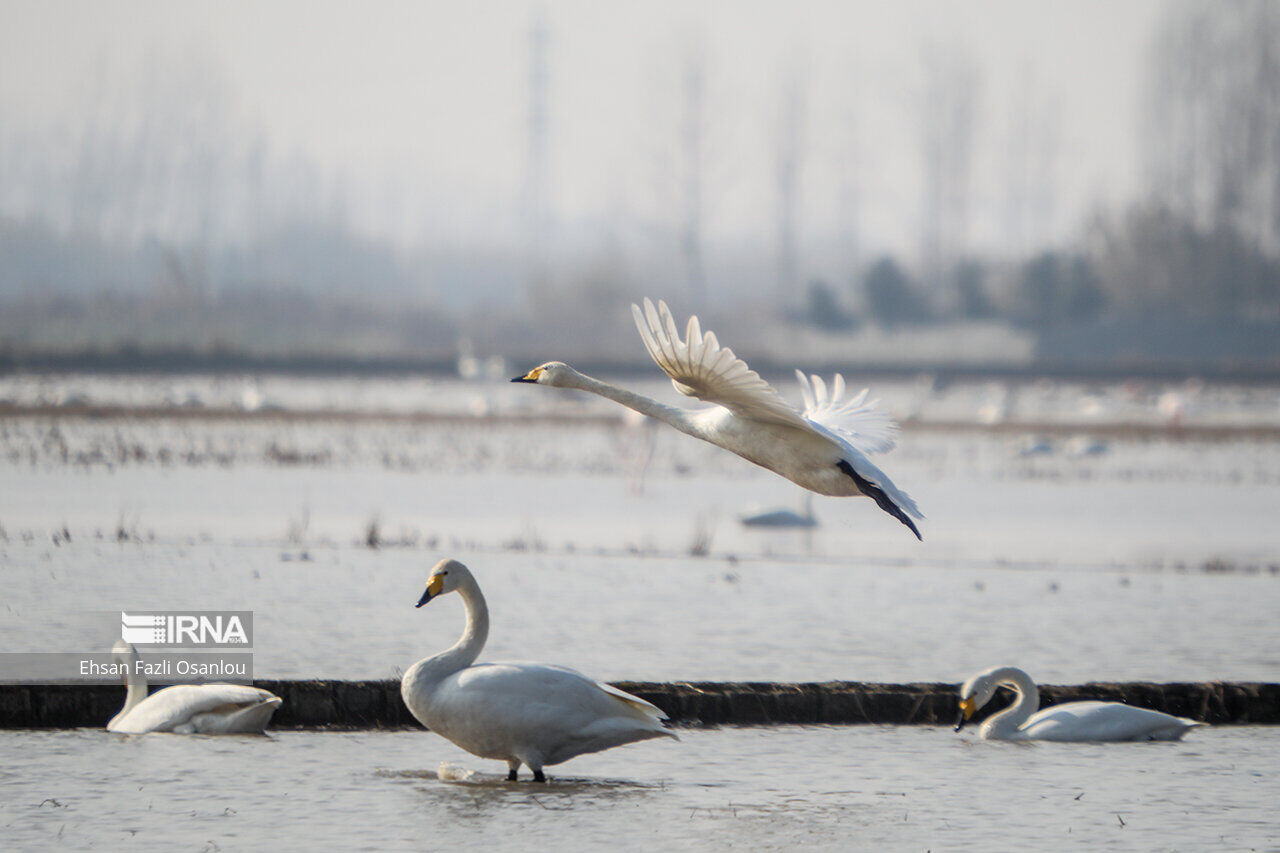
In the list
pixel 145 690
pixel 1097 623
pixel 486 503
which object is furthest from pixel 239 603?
pixel 486 503

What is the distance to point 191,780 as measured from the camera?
7.33m

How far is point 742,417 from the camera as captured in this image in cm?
758

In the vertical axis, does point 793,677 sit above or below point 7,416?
below

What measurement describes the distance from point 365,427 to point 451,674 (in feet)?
87.4

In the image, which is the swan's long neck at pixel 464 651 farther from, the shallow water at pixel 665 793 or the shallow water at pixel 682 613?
the shallow water at pixel 682 613

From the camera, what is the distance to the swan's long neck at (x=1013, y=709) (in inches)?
336

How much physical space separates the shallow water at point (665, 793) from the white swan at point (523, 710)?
194 mm

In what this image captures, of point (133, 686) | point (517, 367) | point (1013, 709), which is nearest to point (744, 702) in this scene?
point (1013, 709)

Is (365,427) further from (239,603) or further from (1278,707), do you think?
(1278,707)

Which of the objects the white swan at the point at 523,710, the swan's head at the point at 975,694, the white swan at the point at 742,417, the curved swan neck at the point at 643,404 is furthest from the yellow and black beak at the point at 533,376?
the swan's head at the point at 975,694

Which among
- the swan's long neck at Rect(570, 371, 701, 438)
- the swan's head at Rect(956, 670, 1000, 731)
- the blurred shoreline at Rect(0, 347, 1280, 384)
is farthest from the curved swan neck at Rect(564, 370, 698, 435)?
the blurred shoreline at Rect(0, 347, 1280, 384)

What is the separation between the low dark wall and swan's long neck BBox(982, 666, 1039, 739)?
38cm

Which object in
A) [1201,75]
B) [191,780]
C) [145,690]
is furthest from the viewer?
[1201,75]

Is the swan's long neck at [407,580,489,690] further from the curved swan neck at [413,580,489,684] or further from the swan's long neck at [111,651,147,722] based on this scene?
the swan's long neck at [111,651,147,722]
